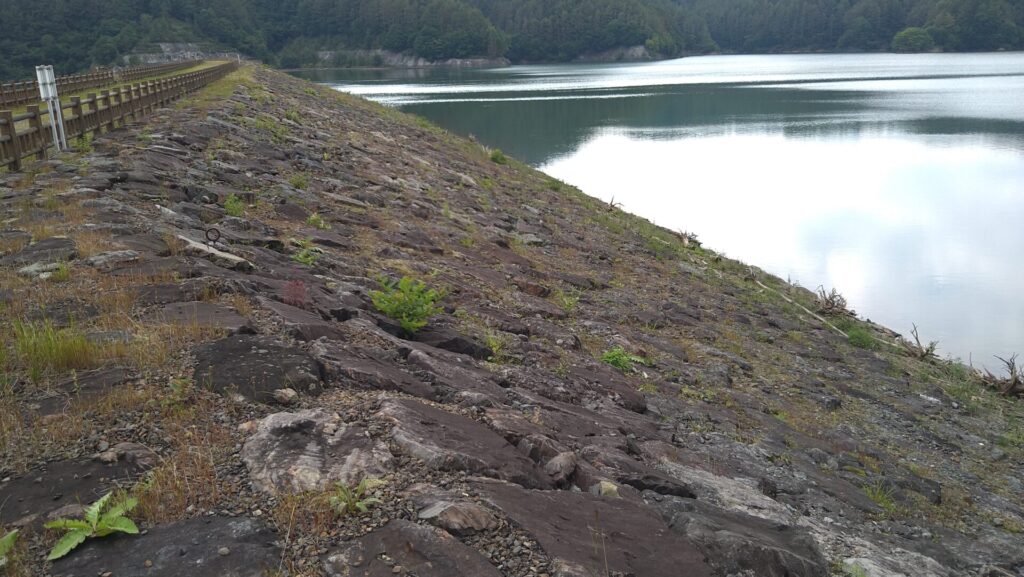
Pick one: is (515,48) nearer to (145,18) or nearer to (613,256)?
(145,18)

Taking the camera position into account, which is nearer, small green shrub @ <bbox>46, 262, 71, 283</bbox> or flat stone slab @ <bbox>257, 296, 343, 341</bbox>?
flat stone slab @ <bbox>257, 296, 343, 341</bbox>

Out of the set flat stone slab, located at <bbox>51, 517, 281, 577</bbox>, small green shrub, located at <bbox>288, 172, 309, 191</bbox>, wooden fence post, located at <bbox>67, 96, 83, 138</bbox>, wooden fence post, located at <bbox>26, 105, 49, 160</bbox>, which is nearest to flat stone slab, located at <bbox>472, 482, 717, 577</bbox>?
flat stone slab, located at <bbox>51, 517, 281, 577</bbox>

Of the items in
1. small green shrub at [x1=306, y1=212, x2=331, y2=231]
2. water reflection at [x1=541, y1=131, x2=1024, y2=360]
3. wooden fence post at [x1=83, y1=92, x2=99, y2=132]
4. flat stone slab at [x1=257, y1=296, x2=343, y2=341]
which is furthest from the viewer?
water reflection at [x1=541, y1=131, x2=1024, y2=360]

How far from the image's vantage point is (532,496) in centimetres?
520

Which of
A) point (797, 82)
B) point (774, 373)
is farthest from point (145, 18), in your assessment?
point (774, 373)

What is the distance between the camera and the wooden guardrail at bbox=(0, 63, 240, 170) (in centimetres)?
1455

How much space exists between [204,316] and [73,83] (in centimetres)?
3953

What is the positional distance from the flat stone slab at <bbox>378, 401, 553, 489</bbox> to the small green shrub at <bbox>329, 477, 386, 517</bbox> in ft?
1.88

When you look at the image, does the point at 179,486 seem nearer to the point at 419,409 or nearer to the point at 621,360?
the point at 419,409

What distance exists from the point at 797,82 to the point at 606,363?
10234cm

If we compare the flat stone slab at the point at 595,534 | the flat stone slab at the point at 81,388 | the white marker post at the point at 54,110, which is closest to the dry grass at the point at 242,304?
the flat stone slab at the point at 81,388

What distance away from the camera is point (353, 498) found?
15.0 feet

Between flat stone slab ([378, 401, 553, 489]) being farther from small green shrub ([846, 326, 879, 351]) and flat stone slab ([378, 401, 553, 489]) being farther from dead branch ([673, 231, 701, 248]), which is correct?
dead branch ([673, 231, 701, 248])

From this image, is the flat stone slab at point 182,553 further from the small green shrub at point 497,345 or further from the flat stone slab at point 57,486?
the small green shrub at point 497,345
